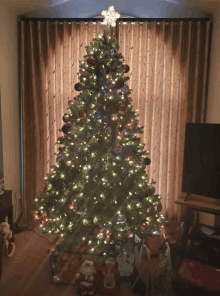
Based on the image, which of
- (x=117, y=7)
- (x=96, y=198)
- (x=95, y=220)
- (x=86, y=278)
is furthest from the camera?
(x=117, y=7)

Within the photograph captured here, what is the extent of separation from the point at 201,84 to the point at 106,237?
7.55ft

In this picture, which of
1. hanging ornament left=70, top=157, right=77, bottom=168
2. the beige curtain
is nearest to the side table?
hanging ornament left=70, top=157, right=77, bottom=168

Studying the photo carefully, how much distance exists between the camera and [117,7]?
129 inches

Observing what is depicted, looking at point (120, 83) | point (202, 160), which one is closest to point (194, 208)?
point (202, 160)

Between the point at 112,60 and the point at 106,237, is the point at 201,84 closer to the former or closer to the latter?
the point at 112,60

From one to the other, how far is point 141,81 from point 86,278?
2.47m

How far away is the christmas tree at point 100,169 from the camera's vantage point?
7.89 feet

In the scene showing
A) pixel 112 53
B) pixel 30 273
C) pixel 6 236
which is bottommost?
pixel 30 273

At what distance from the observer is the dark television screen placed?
2.70 meters

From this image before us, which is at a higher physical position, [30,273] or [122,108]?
[122,108]

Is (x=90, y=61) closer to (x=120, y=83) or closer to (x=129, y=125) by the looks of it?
(x=120, y=83)

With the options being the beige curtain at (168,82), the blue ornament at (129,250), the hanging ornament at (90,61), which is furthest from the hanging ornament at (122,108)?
the blue ornament at (129,250)

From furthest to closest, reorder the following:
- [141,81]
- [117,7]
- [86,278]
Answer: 1. [141,81]
2. [117,7]
3. [86,278]

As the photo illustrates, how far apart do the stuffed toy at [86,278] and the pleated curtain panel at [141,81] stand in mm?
1534
